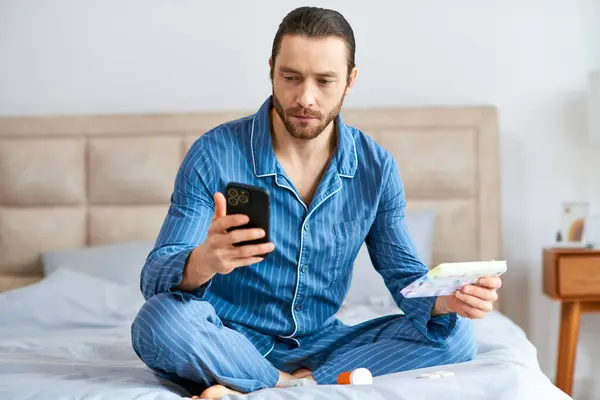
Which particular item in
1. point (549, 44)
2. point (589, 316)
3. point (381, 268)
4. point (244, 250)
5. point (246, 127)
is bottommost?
point (589, 316)

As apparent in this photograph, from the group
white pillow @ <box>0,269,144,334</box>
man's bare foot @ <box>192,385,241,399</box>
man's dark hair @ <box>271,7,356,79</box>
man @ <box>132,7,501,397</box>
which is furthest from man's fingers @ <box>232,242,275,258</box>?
white pillow @ <box>0,269,144,334</box>

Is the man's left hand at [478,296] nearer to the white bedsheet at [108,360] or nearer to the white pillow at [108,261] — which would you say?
the white bedsheet at [108,360]

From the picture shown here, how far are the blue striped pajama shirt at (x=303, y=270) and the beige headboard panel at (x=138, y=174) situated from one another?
1.29 metres

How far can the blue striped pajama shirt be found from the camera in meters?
1.73

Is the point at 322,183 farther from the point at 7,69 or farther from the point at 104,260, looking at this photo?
the point at 7,69

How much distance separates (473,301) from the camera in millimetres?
1673

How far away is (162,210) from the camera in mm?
3357

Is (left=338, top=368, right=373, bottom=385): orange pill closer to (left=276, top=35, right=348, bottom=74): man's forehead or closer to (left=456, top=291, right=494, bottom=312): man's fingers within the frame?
(left=456, top=291, right=494, bottom=312): man's fingers

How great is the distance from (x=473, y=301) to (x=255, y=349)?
1.48 feet

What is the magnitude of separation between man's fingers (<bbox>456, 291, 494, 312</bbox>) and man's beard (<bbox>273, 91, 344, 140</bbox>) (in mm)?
475

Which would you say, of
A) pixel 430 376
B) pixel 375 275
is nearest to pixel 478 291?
pixel 430 376

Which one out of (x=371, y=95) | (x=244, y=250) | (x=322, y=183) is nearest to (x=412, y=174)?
(x=371, y=95)

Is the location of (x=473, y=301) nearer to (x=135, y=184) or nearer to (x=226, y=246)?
(x=226, y=246)

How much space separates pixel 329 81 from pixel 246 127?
247 mm
